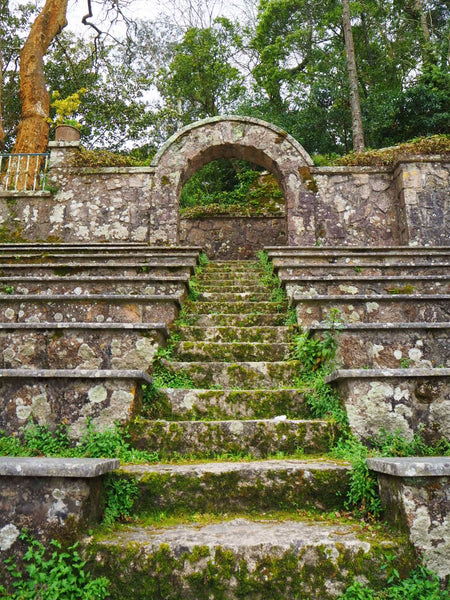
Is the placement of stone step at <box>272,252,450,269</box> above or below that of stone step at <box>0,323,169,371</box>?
above

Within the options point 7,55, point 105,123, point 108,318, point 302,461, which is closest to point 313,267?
point 108,318

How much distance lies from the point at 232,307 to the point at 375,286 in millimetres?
1263

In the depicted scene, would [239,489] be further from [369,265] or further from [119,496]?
[369,265]

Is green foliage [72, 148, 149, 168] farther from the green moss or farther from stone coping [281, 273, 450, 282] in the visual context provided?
the green moss

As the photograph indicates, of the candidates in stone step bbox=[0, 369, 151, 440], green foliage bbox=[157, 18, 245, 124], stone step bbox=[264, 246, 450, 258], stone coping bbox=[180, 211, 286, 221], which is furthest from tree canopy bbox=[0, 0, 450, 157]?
stone step bbox=[0, 369, 151, 440]

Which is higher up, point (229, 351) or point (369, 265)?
point (369, 265)

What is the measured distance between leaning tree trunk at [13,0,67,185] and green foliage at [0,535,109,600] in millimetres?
11148

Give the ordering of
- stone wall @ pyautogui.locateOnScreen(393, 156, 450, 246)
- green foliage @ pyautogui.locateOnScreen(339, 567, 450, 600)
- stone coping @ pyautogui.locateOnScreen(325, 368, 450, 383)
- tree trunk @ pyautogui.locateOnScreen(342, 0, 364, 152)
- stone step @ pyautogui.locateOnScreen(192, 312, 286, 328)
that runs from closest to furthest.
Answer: green foliage @ pyautogui.locateOnScreen(339, 567, 450, 600) < stone coping @ pyautogui.locateOnScreen(325, 368, 450, 383) < stone step @ pyautogui.locateOnScreen(192, 312, 286, 328) < stone wall @ pyautogui.locateOnScreen(393, 156, 450, 246) < tree trunk @ pyautogui.locateOnScreen(342, 0, 364, 152)

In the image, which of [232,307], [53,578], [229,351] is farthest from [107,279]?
[53,578]

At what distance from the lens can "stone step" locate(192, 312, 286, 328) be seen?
3.82m

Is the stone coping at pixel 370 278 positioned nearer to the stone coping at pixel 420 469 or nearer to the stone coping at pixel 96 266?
the stone coping at pixel 96 266

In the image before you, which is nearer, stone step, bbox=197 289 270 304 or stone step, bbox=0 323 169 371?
stone step, bbox=0 323 169 371

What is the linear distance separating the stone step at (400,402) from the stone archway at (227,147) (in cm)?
474

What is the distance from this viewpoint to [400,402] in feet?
7.54
